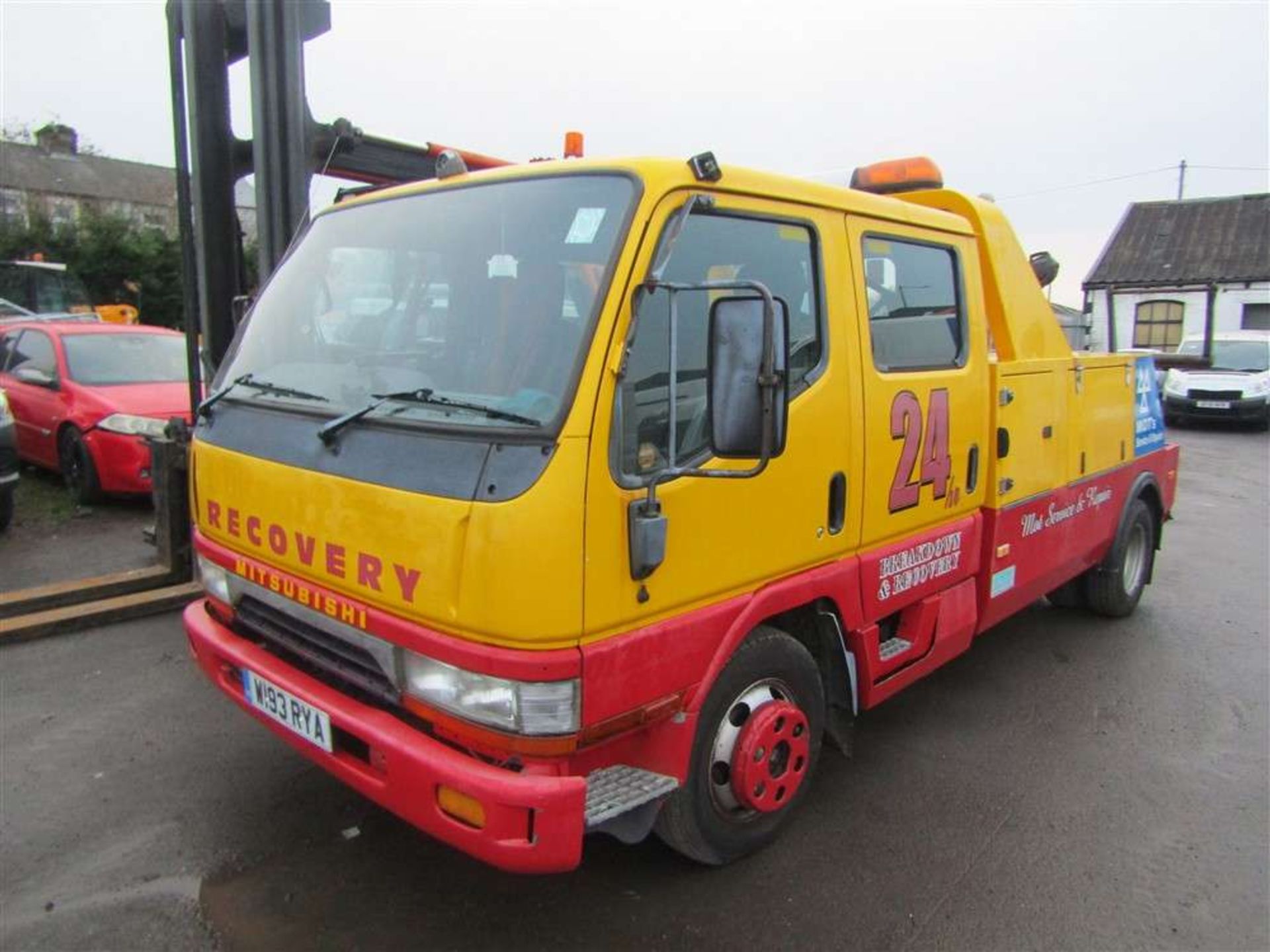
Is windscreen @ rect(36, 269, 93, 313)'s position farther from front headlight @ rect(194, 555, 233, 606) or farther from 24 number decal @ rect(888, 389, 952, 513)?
24 number decal @ rect(888, 389, 952, 513)

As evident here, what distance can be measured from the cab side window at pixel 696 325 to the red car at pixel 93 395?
18.8 feet

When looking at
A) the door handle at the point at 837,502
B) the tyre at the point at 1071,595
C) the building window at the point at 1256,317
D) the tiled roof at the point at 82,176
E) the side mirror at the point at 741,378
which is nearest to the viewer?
the side mirror at the point at 741,378

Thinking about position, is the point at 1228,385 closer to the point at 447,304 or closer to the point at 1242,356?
the point at 1242,356

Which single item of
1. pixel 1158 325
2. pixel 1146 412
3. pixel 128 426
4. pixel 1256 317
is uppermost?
pixel 1256 317

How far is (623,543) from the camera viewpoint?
89.0 inches

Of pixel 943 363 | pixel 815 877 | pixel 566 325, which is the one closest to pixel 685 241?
pixel 566 325

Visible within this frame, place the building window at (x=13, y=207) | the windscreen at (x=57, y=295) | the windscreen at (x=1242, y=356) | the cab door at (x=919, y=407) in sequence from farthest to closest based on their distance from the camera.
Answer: the building window at (x=13, y=207)
the windscreen at (x=1242, y=356)
the windscreen at (x=57, y=295)
the cab door at (x=919, y=407)

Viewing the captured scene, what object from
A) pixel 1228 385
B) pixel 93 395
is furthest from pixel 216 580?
pixel 1228 385

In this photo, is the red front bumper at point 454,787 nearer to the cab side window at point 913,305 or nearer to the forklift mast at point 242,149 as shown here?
the cab side window at point 913,305

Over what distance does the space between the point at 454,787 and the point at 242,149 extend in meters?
4.28

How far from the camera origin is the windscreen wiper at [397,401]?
2.35 m

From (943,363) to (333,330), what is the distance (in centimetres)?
231

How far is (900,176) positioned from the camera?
3.97 metres

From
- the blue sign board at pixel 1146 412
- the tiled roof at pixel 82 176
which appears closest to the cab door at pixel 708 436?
the blue sign board at pixel 1146 412
